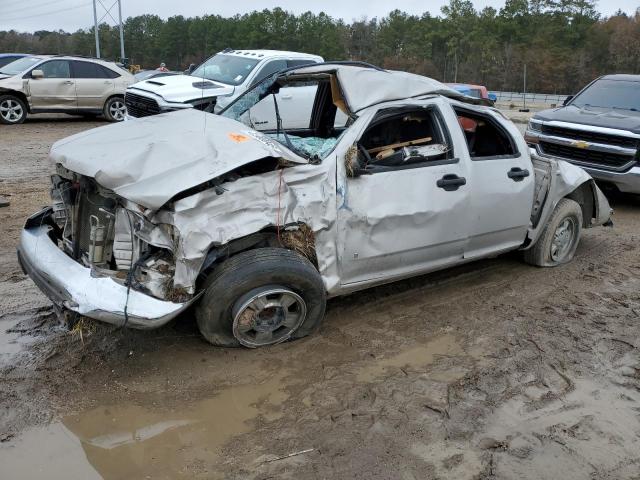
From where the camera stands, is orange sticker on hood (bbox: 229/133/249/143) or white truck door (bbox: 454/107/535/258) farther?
white truck door (bbox: 454/107/535/258)

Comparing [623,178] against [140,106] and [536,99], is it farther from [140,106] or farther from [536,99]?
[536,99]

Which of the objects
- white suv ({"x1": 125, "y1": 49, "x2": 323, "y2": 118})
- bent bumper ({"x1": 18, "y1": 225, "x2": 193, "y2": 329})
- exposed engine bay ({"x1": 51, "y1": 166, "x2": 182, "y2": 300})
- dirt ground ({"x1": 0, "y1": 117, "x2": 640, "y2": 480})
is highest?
white suv ({"x1": 125, "y1": 49, "x2": 323, "y2": 118})

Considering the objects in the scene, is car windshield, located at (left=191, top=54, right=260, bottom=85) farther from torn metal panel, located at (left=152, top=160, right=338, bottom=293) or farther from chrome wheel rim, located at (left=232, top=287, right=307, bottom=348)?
chrome wheel rim, located at (left=232, top=287, right=307, bottom=348)

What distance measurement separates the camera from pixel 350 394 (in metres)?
3.74

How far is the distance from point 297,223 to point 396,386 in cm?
122

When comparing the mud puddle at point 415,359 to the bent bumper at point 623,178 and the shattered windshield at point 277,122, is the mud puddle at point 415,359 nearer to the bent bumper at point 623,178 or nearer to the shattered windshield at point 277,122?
the shattered windshield at point 277,122

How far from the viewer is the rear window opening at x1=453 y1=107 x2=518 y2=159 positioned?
17.4ft

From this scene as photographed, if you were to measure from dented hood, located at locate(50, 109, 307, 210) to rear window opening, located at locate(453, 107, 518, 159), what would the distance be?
1.93m

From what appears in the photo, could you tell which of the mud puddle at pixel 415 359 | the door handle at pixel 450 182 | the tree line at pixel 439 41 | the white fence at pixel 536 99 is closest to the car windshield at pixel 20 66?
the door handle at pixel 450 182

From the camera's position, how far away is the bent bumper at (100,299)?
3520 millimetres

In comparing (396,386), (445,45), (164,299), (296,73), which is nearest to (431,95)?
(296,73)

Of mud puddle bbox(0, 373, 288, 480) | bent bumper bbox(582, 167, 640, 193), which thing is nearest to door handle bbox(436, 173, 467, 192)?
mud puddle bbox(0, 373, 288, 480)

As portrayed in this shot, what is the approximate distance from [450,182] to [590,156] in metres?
4.76

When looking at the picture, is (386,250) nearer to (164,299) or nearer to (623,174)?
(164,299)
